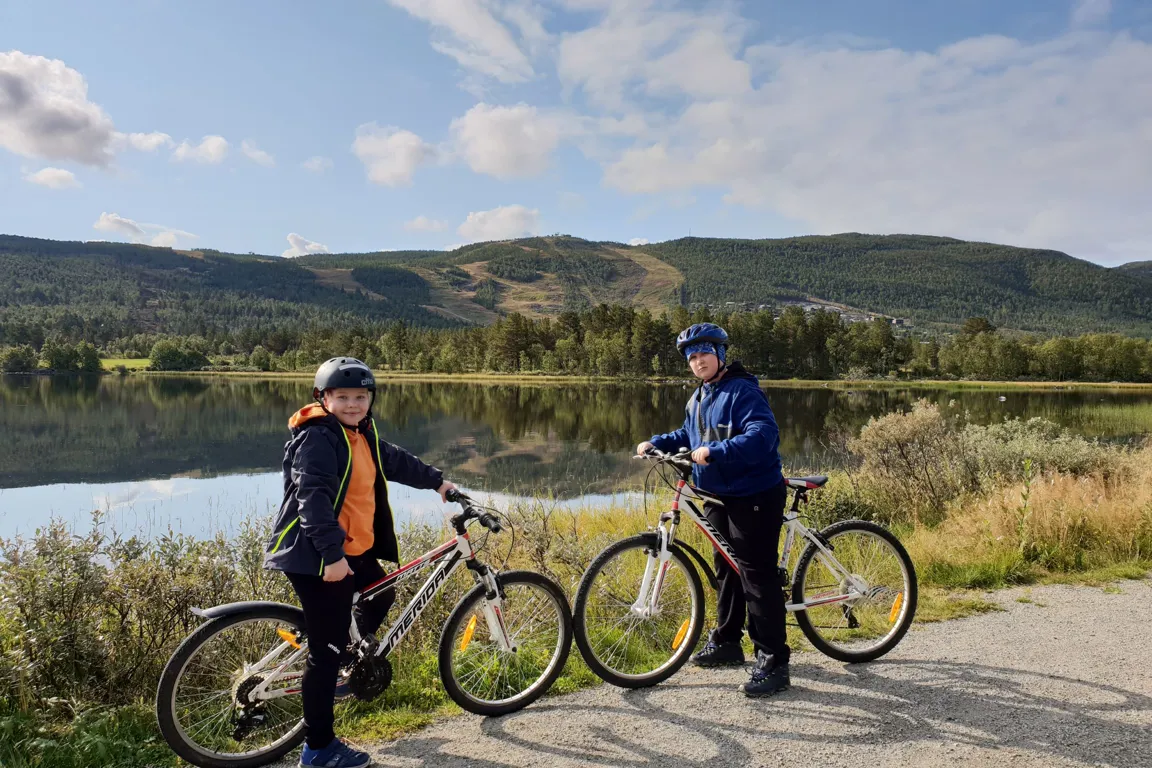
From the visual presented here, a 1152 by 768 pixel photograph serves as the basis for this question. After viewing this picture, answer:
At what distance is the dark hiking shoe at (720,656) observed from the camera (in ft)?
15.8

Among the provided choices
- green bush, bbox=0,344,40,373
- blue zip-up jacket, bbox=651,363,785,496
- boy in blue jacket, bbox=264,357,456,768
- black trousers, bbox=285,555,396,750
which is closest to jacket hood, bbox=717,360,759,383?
blue zip-up jacket, bbox=651,363,785,496

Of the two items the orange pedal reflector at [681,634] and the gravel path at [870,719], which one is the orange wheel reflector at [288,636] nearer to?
the gravel path at [870,719]

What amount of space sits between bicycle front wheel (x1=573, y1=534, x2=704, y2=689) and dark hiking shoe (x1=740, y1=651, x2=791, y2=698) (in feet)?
1.53

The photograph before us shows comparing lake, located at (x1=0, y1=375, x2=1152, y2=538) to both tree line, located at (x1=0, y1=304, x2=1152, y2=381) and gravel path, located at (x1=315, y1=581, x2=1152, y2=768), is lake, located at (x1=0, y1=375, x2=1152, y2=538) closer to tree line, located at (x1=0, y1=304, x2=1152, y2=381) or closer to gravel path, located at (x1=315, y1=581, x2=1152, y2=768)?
gravel path, located at (x1=315, y1=581, x2=1152, y2=768)

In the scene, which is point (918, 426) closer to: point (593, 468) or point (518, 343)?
point (593, 468)

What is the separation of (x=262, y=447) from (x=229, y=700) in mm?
28366

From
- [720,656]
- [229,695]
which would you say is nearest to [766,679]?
[720,656]

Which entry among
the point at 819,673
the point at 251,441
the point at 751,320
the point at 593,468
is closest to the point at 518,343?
the point at 751,320

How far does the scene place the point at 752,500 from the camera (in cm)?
446

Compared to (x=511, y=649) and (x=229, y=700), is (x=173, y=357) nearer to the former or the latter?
(x=229, y=700)

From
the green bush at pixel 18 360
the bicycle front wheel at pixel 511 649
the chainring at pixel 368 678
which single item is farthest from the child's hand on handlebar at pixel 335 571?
the green bush at pixel 18 360

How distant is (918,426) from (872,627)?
27.1 ft

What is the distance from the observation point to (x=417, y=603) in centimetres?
405

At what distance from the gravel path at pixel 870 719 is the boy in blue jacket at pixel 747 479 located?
1.03ft
